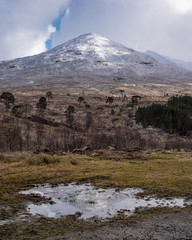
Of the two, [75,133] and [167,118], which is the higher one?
[167,118]

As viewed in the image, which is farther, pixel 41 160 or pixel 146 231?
pixel 41 160

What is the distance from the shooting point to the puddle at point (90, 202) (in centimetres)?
737

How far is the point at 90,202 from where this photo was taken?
324 inches

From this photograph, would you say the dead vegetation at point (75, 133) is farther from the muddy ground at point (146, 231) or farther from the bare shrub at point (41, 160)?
the muddy ground at point (146, 231)

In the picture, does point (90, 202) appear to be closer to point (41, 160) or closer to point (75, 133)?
point (41, 160)

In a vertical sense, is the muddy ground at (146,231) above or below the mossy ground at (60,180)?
below

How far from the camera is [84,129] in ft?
162

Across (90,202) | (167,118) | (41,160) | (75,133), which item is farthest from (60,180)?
(167,118)

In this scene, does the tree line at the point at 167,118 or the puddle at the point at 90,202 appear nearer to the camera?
the puddle at the point at 90,202

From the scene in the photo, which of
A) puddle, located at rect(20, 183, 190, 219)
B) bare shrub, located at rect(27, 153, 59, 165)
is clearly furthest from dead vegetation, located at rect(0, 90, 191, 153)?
puddle, located at rect(20, 183, 190, 219)

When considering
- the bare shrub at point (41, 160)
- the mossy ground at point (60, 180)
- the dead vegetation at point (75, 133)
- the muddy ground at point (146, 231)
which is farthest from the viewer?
the dead vegetation at point (75, 133)

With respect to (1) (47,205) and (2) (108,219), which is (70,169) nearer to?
(1) (47,205)

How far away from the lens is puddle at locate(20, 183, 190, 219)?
737 cm

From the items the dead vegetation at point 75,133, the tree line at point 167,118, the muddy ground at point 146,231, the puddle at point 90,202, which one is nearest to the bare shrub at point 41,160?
the puddle at point 90,202
